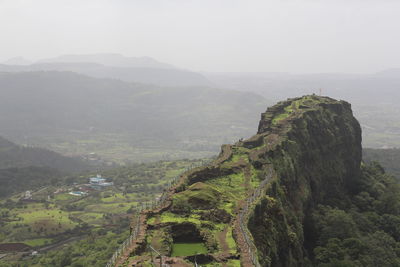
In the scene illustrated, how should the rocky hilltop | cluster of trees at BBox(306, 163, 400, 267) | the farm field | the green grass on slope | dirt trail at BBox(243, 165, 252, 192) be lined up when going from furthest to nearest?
the farm field → cluster of trees at BBox(306, 163, 400, 267) → dirt trail at BBox(243, 165, 252, 192) → the rocky hilltop → the green grass on slope

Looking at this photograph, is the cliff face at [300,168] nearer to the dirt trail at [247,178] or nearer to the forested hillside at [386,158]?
the dirt trail at [247,178]

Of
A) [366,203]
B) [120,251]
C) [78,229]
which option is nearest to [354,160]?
[366,203]

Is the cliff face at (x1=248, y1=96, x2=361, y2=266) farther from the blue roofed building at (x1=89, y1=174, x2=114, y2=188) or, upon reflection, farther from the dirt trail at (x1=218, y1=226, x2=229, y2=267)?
the blue roofed building at (x1=89, y1=174, x2=114, y2=188)

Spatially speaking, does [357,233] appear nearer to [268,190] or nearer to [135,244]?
[268,190]

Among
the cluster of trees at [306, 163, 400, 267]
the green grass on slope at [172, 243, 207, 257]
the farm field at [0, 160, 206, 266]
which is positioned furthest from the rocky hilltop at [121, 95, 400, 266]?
the farm field at [0, 160, 206, 266]

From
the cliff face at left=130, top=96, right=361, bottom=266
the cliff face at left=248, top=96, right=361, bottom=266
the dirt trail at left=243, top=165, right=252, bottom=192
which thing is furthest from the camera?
the dirt trail at left=243, top=165, right=252, bottom=192

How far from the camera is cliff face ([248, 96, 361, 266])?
36031 millimetres

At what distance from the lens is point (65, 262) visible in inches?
3684

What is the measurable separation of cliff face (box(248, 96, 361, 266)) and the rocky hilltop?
0.14 metres

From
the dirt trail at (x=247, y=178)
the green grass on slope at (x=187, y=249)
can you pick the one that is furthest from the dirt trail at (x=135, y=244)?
the dirt trail at (x=247, y=178)

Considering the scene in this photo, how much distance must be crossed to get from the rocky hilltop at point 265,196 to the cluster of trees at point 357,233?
1.10 metres

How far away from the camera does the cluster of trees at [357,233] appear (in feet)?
158

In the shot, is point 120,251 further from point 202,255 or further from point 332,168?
point 332,168

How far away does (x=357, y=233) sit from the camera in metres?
55.8
